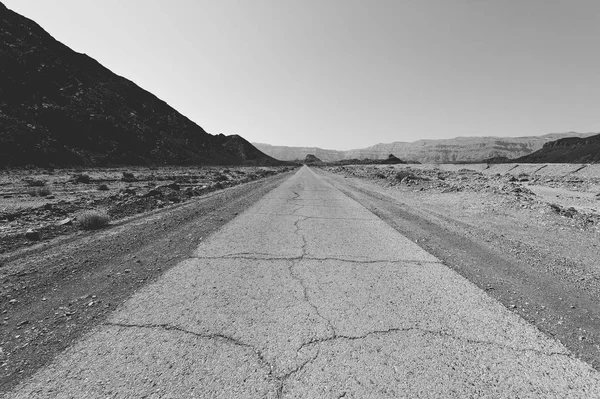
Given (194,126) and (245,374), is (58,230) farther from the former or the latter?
(194,126)

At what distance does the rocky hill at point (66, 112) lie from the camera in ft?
104

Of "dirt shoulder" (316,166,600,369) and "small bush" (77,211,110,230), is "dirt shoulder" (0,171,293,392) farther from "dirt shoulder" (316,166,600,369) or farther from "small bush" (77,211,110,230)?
"dirt shoulder" (316,166,600,369)

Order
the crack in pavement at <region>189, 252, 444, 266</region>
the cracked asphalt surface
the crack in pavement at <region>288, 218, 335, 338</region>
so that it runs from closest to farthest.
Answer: the cracked asphalt surface
the crack in pavement at <region>288, 218, 335, 338</region>
the crack in pavement at <region>189, 252, 444, 266</region>

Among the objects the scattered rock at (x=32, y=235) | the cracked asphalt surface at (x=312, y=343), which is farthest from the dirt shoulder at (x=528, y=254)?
the scattered rock at (x=32, y=235)

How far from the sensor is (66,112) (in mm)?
39875

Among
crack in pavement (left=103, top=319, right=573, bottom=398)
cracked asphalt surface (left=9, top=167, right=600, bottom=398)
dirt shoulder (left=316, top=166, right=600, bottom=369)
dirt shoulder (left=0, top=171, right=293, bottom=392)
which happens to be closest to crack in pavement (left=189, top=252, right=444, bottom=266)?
cracked asphalt surface (left=9, top=167, right=600, bottom=398)

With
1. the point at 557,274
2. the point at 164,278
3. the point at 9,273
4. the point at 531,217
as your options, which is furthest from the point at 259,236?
→ the point at 531,217

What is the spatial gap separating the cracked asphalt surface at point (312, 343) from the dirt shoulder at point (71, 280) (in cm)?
26

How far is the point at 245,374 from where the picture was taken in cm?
238

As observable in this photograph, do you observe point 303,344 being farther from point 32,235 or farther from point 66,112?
point 66,112

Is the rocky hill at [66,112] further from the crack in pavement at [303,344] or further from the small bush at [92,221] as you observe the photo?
the crack in pavement at [303,344]

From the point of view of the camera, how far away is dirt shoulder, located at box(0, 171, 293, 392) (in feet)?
8.85

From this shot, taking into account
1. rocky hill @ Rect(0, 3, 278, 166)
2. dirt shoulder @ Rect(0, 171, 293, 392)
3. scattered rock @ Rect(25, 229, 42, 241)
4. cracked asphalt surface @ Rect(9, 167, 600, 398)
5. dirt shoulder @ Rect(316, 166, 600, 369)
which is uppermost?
rocky hill @ Rect(0, 3, 278, 166)

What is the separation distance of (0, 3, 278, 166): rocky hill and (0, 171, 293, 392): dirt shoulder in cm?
2985
